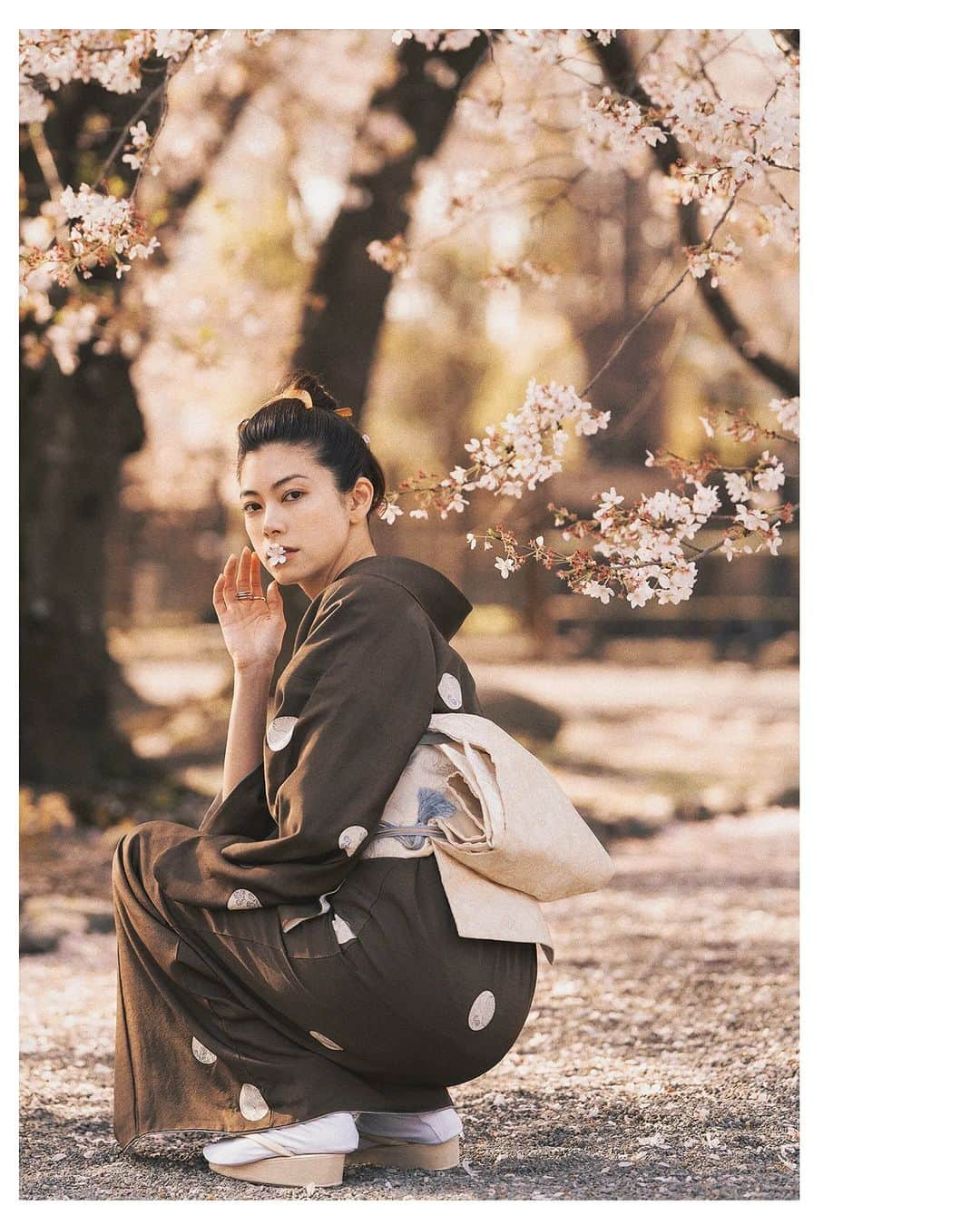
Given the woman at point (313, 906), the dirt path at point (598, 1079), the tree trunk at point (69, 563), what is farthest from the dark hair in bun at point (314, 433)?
the tree trunk at point (69, 563)

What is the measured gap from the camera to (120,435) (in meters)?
6.69

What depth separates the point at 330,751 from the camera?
224 cm

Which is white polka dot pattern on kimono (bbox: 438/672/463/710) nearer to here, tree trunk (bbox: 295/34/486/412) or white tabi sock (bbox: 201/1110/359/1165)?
white tabi sock (bbox: 201/1110/359/1165)

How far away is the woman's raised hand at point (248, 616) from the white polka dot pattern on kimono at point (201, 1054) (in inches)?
25.9

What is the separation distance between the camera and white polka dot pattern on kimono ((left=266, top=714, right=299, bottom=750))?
2287 mm

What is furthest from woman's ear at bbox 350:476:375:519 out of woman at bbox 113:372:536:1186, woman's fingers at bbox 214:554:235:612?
woman's fingers at bbox 214:554:235:612

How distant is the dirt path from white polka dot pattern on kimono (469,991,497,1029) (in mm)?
322

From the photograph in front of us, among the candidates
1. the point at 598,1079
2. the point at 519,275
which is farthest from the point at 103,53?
the point at 598,1079

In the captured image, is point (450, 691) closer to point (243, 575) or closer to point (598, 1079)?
point (243, 575)

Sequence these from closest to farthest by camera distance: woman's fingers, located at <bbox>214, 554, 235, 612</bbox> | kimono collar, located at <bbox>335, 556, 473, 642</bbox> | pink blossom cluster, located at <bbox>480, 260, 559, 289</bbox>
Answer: kimono collar, located at <bbox>335, 556, 473, 642</bbox>
woman's fingers, located at <bbox>214, 554, 235, 612</bbox>
pink blossom cluster, located at <bbox>480, 260, 559, 289</bbox>

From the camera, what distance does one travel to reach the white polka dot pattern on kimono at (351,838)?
2.20m
